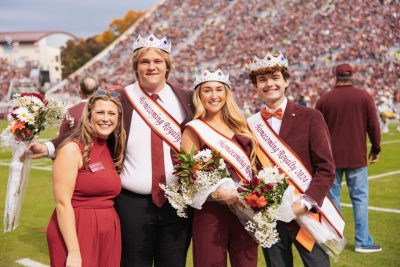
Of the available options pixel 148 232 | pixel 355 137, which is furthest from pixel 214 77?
pixel 355 137

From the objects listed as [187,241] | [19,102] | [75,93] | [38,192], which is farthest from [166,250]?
[75,93]

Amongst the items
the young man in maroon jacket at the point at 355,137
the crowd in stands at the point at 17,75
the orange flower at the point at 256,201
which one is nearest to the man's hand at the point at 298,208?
the orange flower at the point at 256,201

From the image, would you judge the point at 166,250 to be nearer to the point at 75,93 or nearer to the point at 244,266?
the point at 244,266

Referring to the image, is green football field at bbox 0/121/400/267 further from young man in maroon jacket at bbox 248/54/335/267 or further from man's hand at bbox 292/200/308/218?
man's hand at bbox 292/200/308/218

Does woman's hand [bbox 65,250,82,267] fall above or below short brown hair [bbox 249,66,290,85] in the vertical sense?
below

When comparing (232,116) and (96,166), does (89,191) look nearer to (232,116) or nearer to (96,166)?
(96,166)

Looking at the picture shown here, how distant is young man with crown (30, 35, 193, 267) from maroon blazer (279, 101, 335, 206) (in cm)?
66

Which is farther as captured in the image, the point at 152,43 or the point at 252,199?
the point at 152,43

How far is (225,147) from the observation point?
109 inches

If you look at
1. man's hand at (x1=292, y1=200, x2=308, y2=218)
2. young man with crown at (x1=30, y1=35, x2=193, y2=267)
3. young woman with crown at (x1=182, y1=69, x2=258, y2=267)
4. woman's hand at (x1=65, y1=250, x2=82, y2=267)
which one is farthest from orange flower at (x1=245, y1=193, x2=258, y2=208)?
woman's hand at (x1=65, y1=250, x2=82, y2=267)

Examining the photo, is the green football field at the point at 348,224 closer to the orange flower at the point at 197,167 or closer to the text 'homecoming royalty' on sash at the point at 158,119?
the text 'homecoming royalty' on sash at the point at 158,119

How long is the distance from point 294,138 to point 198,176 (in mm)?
717

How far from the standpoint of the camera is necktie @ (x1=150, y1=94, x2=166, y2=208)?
2895 millimetres

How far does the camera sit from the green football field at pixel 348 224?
4590 mm
